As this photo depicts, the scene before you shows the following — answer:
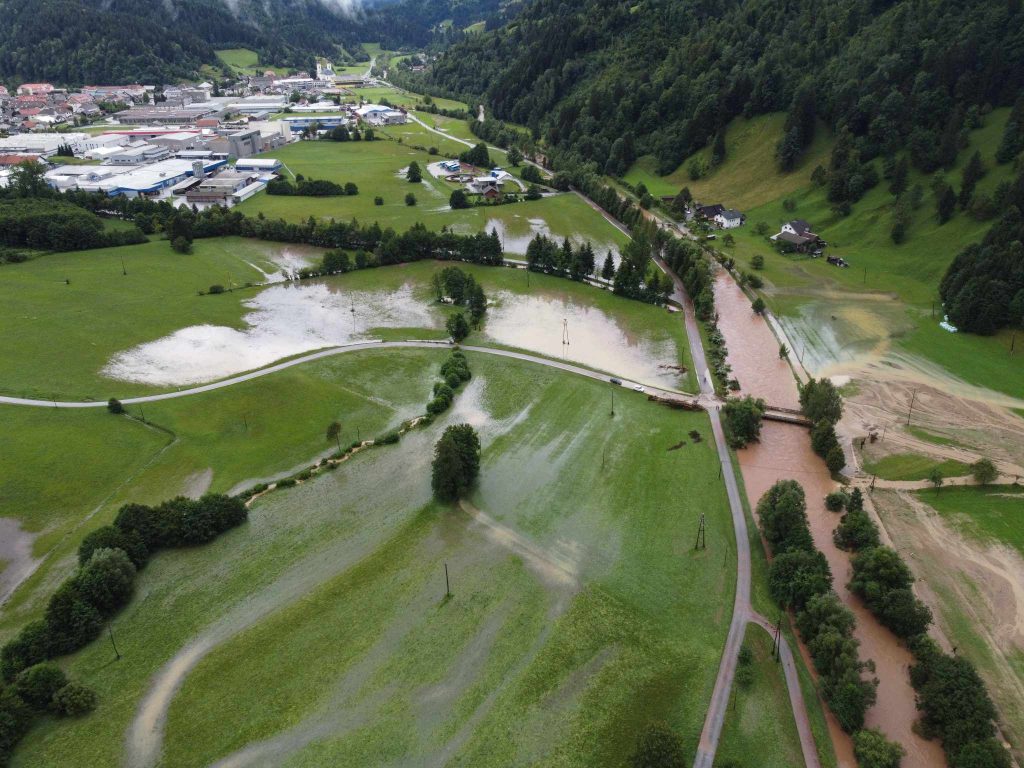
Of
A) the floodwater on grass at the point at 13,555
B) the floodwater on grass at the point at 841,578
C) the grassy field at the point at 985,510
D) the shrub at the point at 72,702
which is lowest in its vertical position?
the floodwater on grass at the point at 13,555

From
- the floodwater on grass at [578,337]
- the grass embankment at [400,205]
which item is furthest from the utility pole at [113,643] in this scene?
the grass embankment at [400,205]

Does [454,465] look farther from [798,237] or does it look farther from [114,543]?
[798,237]

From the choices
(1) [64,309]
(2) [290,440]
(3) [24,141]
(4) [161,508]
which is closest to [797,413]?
(2) [290,440]

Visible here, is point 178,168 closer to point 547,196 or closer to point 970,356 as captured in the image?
point 547,196

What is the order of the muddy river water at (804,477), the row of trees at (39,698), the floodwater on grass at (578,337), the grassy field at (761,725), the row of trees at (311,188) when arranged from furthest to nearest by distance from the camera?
the row of trees at (311,188)
the floodwater on grass at (578,337)
the muddy river water at (804,477)
the row of trees at (39,698)
the grassy field at (761,725)

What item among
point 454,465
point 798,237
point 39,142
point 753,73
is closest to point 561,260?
point 798,237

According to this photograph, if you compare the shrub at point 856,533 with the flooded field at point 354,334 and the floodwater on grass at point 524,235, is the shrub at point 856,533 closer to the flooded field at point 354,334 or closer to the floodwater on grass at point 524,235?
the flooded field at point 354,334
